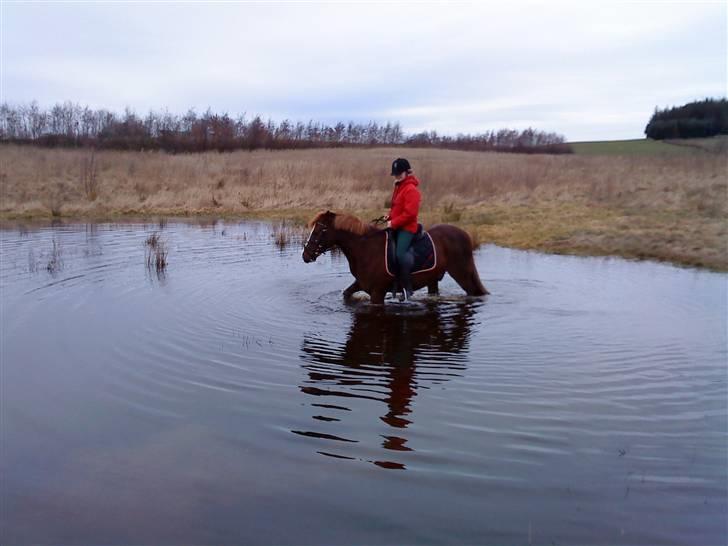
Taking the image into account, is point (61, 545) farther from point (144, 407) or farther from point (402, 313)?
point (402, 313)

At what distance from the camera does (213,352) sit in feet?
21.7

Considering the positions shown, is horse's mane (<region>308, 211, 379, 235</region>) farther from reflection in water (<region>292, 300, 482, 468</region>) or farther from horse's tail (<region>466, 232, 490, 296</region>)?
horse's tail (<region>466, 232, 490, 296</region>)

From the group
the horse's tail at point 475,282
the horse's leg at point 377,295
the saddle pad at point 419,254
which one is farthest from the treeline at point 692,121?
the horse's leg at point 377,295

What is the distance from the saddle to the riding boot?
3.6 inches

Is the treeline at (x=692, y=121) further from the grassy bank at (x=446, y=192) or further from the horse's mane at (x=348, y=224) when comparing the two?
the horse's mane at (x=348, y=224)

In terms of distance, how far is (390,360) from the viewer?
653cm

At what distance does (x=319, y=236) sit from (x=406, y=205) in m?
1.45

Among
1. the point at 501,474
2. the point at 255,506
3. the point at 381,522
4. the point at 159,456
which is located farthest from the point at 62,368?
the point at 501,474

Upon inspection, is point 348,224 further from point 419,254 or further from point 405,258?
point 419,254

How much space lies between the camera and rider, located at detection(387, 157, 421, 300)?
8.45 m

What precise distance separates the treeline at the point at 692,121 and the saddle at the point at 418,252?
2729 centimetres

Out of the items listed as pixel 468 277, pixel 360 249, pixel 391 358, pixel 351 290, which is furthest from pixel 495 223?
pixel 391 358

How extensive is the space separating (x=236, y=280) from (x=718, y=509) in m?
8.53

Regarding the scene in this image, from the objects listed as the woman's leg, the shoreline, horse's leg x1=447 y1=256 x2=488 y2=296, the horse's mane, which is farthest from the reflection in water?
the shoreline
